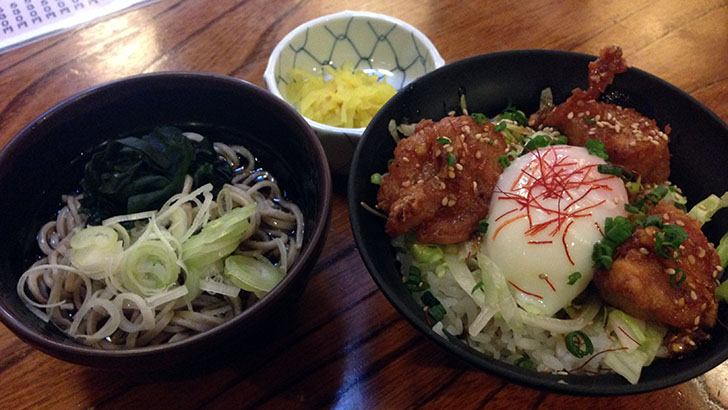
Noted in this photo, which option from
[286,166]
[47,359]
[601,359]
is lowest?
[601,359]

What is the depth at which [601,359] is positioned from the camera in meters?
1.24

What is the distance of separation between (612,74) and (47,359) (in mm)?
1831

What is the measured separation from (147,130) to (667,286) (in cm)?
149

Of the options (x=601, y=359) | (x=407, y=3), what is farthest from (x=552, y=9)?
(x=601, y=359)

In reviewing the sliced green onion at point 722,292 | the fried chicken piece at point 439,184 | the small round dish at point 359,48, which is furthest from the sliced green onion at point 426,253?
the small round dish at point 359,48

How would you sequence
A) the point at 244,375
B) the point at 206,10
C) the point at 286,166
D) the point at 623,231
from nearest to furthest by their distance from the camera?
the point at 623,231, the point at 244,375, the point at 286,166, the point at 206,10

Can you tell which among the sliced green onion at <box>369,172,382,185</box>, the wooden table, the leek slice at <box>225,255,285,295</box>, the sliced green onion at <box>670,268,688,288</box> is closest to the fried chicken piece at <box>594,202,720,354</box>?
the sliced green onion at <box>670,268,688,288</box>

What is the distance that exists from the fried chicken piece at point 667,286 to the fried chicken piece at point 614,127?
30 centimetres

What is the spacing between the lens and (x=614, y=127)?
1.50 m

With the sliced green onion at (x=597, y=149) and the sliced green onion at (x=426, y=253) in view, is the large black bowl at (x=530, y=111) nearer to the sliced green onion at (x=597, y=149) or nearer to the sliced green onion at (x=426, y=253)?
the sliced green onion at (x=426, y=253)

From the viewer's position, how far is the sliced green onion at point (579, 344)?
48.6 inches

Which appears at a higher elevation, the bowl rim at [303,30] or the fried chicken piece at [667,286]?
the bowl rim at [303,30]

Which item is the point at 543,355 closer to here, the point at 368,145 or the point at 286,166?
the point at 368,145

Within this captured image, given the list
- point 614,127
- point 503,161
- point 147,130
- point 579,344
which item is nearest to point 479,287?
point 579,344
